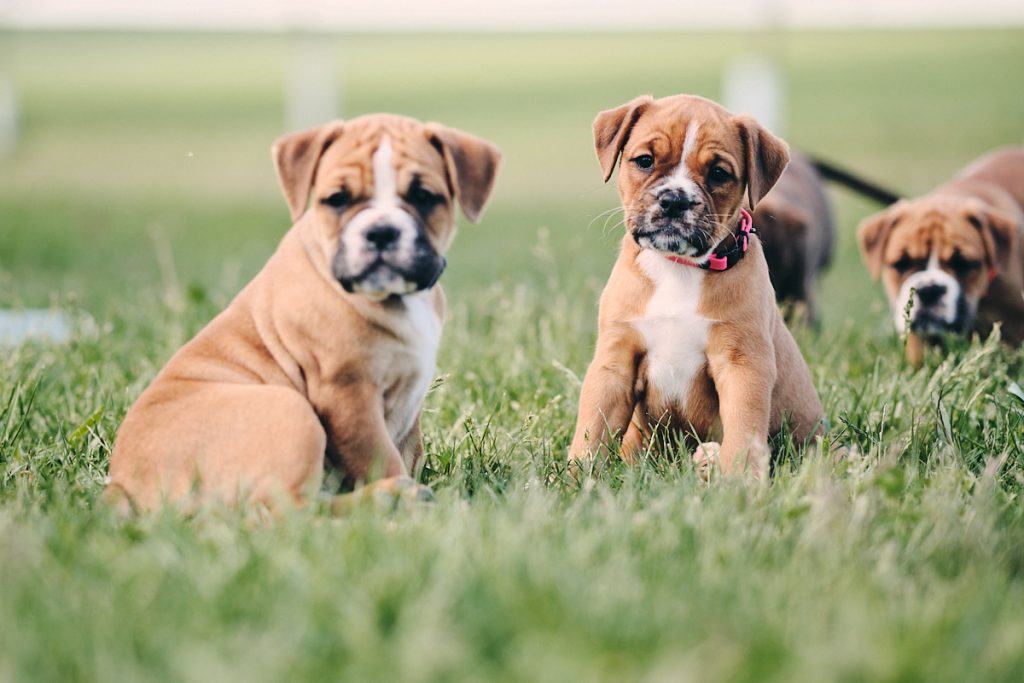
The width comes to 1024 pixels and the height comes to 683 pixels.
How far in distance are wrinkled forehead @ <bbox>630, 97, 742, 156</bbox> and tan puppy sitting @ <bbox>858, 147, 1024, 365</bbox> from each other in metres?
2.30

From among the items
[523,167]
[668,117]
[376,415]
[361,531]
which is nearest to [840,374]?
[668,117]

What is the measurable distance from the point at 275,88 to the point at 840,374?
3511 centimetres

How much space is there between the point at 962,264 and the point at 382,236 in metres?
3.74

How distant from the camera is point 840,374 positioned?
5379 millimetres

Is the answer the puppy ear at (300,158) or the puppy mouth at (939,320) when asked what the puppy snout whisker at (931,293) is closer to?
the puppy mouth at (939,320)

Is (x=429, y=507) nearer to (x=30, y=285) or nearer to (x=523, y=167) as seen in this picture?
(x=30, y=285)

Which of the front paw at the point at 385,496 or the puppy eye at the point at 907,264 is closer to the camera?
the front paw at the point at 385,496

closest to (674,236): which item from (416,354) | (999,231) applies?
(416,354)

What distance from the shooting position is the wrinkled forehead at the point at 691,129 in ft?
13.5

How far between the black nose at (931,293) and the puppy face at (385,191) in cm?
303

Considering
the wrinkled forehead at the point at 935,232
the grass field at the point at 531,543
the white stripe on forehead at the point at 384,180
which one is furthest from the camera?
the wrinkled forehead at the point at 935,232

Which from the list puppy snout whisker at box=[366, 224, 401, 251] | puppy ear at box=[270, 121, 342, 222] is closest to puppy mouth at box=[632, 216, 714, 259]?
puppy snout whisker at box=[366, 224, 401, 251]

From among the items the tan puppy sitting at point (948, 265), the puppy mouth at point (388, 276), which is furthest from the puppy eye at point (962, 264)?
the puppy mouth at point (388, 276)

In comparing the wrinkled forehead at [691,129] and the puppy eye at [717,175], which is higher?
the wrinkled forehead at [691,129]
